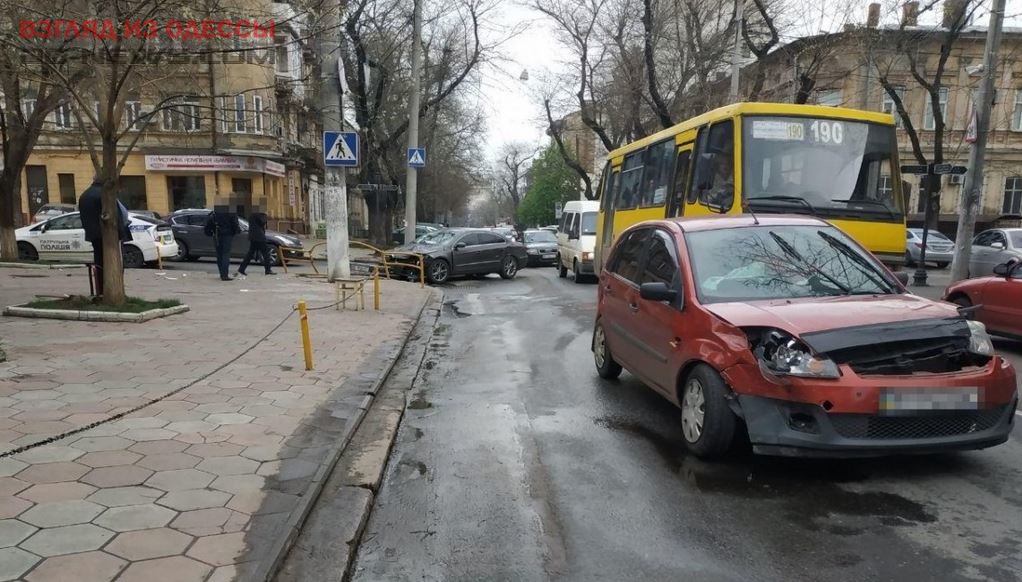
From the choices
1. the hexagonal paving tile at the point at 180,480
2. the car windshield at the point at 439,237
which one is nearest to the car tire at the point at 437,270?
the car windshield at the point at 439,237

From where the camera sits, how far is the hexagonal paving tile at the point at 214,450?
4.20 m

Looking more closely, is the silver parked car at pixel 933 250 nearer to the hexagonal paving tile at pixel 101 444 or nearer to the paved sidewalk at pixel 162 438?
the paved sidewalk at pixel 162 438

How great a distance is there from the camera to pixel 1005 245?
14227mm

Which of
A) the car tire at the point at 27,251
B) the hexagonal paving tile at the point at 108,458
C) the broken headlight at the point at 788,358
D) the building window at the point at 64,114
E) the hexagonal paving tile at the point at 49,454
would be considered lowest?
the hexagonal paving tile at the point at 108,458

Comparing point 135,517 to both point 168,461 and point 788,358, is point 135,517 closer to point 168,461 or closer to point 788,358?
point 168,461

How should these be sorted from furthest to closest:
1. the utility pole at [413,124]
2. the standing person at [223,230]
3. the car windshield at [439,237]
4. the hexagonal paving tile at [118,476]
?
the utility pole at [413,124] < the car windshield at [439,237] < the standing person at [223,230] < the hexagonal paving tile at [118,476]

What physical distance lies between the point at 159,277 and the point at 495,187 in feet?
273

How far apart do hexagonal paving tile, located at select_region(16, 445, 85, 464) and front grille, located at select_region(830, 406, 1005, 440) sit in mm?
4444

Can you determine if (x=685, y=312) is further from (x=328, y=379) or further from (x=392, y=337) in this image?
(x=392, y=337)

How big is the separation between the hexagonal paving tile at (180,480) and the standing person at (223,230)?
11.4 meters

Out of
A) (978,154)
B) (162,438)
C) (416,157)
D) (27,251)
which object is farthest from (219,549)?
(27,251)

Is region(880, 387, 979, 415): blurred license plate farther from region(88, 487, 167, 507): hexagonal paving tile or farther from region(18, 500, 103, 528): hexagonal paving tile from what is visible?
region(18, 500, 103, 528): hexagonal paving tile

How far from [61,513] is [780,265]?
4695 mm

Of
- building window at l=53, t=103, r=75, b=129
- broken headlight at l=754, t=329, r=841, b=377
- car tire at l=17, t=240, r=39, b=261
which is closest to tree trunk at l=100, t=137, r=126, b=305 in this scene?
building window at l=53, t=103, r=75, b=129
